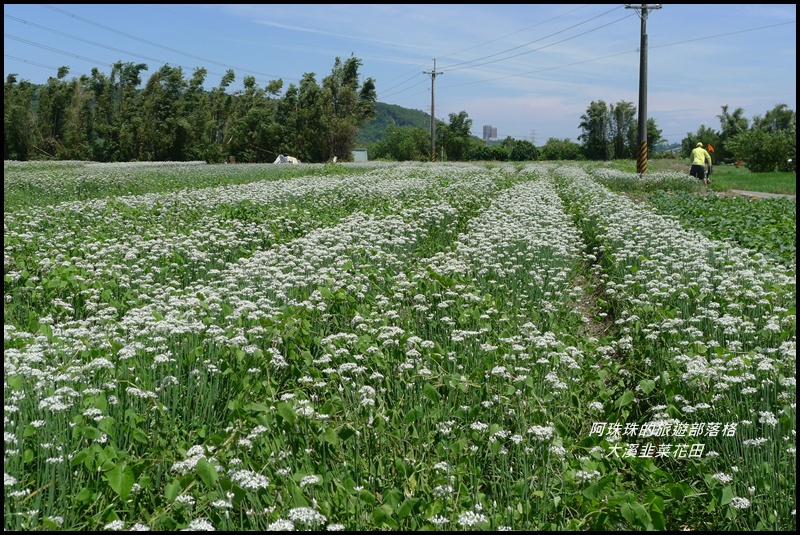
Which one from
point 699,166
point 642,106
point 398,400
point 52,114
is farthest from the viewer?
point 52,114

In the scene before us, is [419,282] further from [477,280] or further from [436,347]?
[436,347]

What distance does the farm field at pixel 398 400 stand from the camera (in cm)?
341

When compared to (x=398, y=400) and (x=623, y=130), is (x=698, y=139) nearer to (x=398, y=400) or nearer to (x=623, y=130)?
(x=623, y=130)

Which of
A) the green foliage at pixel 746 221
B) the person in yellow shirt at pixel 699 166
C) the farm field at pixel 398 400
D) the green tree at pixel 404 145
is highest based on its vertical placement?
the green tree at pixel 404 145

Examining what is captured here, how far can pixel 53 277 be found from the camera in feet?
24.7

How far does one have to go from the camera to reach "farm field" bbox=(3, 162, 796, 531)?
3410mm

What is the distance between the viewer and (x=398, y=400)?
15.3ft

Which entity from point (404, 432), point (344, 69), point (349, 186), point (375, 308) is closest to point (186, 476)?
point (404, 432)

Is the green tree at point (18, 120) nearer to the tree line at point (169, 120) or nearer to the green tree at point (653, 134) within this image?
the tree line at point (169, 120)

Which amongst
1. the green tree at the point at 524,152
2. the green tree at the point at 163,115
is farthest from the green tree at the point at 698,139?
the green tree at the point at 163,115

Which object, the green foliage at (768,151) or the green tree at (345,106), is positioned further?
the green tree at (345,106)

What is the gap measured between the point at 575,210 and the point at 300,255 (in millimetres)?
8150

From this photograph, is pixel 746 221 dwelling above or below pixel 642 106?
below

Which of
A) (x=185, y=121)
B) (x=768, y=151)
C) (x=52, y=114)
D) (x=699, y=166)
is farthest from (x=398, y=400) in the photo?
(x=52, y=114)
